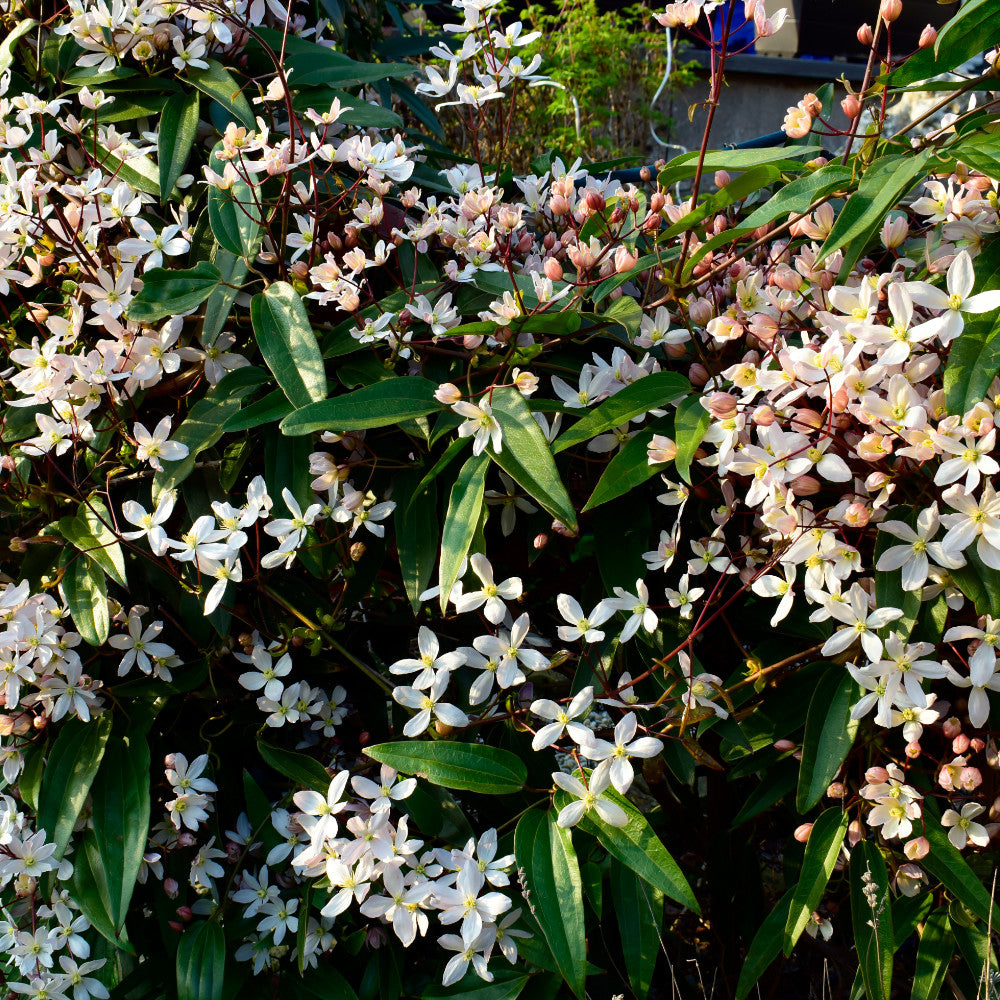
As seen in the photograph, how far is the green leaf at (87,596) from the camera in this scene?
104 centimetres

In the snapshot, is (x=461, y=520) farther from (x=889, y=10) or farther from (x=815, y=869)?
(x=889, y=10)

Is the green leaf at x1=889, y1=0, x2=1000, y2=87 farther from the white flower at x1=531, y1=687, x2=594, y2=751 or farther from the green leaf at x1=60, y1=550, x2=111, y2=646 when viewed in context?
the green leaf at x1=60, y1=550, x2=111, y2=646

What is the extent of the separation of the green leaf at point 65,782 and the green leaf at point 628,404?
0.64m

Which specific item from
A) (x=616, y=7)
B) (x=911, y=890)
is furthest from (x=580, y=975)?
(x=616, y=7)

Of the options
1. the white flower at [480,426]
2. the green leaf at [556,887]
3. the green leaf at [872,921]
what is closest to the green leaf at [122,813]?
the green leaf at [556,887]

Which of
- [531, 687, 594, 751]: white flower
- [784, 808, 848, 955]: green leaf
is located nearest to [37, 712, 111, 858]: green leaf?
[531, 687, 594, 751]: white flower

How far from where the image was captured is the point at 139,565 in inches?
46.0

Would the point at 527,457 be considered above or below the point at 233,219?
below

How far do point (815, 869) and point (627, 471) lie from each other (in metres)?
0.43

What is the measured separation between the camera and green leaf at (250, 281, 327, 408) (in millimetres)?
982

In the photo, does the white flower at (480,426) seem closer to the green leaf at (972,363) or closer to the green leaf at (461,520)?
the green leaf at (461,520)

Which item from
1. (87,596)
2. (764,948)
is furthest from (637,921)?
(87,596)

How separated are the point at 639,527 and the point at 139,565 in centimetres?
59

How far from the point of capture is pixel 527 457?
0.89 metres
